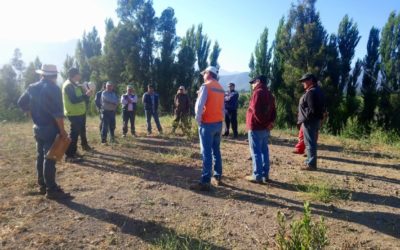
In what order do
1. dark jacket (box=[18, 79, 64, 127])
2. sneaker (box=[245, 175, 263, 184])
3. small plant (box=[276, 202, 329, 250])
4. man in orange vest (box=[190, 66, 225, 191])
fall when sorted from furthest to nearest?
1. sneaker (box=[245, 175, 263, 184])
2. man in orange vest (box=[190, 66, 225, 191])
3. dark jacket (box=[18, 79, 64, 127])
4. small plant (box=[276, 202, 329, 250])

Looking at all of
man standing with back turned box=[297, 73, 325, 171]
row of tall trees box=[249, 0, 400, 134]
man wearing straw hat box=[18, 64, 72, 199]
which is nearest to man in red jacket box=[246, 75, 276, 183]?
man standing with back turned box=[297, 73, 325, 171]

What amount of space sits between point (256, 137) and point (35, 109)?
3.36 meters

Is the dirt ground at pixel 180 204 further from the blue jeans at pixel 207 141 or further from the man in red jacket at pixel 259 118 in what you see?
the man in red jacket at pixel 259 118

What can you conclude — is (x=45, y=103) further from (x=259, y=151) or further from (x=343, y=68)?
(x=343, y=68)

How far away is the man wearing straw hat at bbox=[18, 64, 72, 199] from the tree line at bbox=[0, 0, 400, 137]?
38.5ft

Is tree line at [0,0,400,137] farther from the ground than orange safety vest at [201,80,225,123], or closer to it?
farther from the ground

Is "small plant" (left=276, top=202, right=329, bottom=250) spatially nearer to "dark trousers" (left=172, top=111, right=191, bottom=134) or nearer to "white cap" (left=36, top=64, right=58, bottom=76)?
"white cap" (left=36, top=64, right=58, bottom=76)

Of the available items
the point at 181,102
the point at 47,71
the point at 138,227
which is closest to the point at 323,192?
the point at 138,227

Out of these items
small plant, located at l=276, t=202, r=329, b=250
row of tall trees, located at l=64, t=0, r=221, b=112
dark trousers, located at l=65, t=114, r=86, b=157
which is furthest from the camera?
row of tall trees, located at l=64, t=0, r=221, b=112

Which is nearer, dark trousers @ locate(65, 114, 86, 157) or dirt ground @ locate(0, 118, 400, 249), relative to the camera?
dirt ground @ locate(0, 118, 400, 249)

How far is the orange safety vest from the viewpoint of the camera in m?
5.43

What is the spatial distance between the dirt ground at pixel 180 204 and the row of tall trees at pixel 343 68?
1195 cm

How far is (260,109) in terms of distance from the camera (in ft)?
19.4

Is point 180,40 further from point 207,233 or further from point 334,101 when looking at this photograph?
point 207,233
